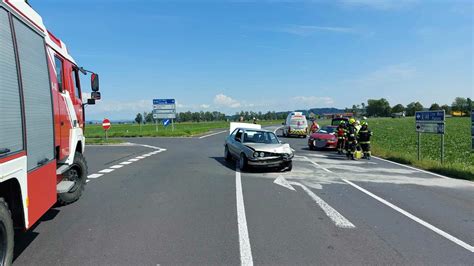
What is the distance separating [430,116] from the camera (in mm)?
16422

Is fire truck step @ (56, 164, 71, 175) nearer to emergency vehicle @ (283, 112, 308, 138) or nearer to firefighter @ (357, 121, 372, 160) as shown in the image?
firefighter @ (357, 121, 372, 160)

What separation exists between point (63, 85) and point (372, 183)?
26.5 ft

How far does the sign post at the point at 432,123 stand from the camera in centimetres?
1558

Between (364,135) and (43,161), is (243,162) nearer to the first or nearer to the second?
(364,135)

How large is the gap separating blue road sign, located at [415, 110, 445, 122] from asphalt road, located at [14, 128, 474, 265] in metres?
5.56

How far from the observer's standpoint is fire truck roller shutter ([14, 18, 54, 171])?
4.41 m

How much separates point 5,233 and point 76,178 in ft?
14.2

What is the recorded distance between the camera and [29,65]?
461 cm

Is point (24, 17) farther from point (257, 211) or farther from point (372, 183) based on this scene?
point (372, 183)

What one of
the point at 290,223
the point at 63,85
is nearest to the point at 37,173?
the point at 63,85

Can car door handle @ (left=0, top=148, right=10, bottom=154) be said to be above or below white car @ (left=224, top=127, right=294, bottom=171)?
above

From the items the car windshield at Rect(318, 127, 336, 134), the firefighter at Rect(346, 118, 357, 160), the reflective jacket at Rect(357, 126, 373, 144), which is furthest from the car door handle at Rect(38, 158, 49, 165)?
the car windshield at Rect(318, 127, 336, 134)

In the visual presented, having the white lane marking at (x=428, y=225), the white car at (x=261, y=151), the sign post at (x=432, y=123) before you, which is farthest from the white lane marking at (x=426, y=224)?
the sign post at (x=432, y=123)

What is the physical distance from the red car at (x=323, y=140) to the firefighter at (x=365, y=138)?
4.04 m
